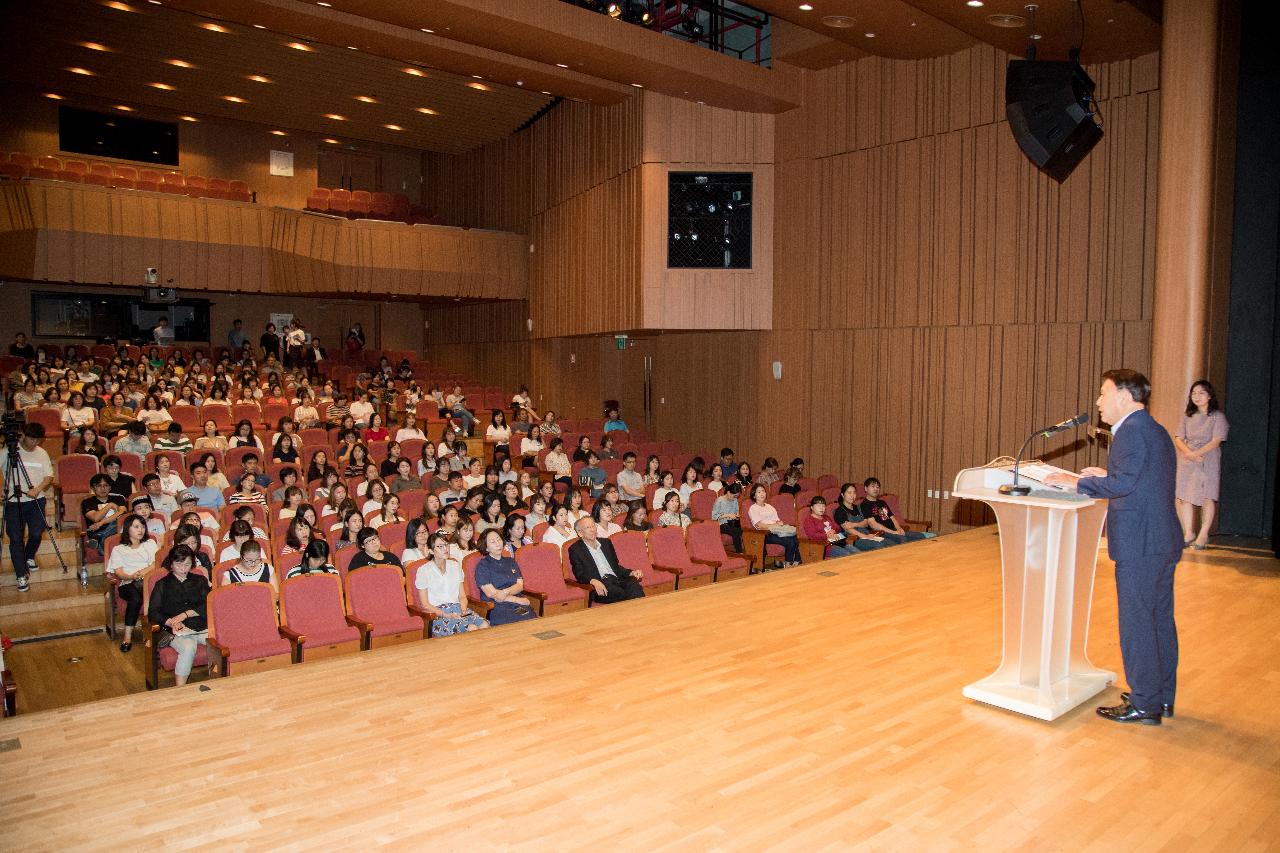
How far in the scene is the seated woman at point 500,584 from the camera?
4.83m

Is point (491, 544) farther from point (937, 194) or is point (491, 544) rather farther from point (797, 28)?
point (797, 28)

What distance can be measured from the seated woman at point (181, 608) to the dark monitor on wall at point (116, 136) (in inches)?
494

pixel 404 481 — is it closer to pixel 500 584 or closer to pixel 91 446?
pixel 91 446

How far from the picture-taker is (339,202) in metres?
15.1

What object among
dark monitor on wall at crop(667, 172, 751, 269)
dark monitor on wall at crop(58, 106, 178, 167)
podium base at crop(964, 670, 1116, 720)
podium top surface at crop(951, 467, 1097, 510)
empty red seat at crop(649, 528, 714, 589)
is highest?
dark monitor on wall at crop(58, 106, 178, 167)

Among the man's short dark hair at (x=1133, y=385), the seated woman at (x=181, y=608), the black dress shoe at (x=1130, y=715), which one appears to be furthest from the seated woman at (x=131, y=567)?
the man's short dark hair at (x=1133, y=385)

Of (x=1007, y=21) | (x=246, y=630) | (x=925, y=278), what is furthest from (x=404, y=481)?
(x=1007, y=21)

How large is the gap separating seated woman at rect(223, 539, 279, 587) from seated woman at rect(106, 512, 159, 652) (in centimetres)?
88

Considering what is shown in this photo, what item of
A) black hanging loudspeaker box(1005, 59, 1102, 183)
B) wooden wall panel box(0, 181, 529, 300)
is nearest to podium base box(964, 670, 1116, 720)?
black hanging loudspeaker box(1005, 59, 1102, 183)

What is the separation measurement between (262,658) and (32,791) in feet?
5.09

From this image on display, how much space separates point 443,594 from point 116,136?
43.9ft

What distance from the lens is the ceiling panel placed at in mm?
10125

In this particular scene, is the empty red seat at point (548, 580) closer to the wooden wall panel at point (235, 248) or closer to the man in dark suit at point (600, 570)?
the man in dark suit at point (600, 570)

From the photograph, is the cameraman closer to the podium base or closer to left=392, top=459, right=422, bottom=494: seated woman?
left=392, top=459, right=422, bottom=494: seated woman
